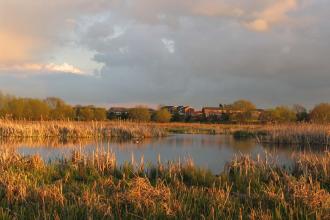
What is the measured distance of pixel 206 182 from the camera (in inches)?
350

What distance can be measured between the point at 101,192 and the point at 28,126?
21.9 meters

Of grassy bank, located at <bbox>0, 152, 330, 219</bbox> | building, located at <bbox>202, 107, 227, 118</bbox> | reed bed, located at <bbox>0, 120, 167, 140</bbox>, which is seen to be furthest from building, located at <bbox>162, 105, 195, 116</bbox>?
grassy bank, located at <bbox>0, 152, 330, 219</bbox>

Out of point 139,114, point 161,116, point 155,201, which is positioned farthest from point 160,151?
point 161,116

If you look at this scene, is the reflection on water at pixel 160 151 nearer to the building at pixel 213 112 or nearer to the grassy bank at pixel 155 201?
the grassy bank at pixel 155 201

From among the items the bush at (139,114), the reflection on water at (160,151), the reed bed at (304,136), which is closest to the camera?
the reflection on water at (160,151)

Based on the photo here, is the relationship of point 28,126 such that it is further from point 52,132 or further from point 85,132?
point 85,132

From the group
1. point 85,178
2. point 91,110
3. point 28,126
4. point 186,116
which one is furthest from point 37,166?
point 186,116

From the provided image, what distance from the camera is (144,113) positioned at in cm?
5759

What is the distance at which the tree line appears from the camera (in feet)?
162

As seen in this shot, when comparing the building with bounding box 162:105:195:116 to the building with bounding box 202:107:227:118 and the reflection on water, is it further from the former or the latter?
the reflection on water

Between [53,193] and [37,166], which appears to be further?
[37,166]

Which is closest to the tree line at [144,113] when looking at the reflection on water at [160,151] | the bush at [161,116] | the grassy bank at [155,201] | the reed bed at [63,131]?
the bush at [161,116]

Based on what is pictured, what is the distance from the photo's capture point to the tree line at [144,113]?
49253mm

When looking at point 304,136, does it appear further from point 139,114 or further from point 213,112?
point 213,112
